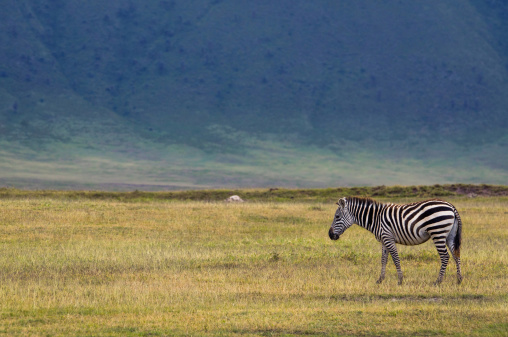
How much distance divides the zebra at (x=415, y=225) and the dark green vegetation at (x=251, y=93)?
208 ft

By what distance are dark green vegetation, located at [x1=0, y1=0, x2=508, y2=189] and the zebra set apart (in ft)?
208

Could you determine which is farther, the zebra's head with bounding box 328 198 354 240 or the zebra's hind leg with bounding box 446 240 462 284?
the zebra's head with bounding box 328 198 354 240

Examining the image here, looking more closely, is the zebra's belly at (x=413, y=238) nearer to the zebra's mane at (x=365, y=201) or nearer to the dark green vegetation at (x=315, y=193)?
the zebra's mane at (x=365, y=201)

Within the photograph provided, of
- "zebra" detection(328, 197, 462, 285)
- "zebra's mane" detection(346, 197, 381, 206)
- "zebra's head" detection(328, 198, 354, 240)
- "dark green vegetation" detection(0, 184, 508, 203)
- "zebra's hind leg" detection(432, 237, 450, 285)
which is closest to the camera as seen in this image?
"zebra's hind leg" detection(432, 237, 450, 285)

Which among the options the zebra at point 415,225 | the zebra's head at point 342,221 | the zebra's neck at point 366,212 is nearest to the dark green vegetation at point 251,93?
the zebra's head at point 342,221

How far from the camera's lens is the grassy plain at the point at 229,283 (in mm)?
11398

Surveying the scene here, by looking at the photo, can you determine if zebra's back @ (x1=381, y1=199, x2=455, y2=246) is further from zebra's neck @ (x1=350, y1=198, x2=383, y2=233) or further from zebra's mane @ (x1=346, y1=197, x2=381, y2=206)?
zebra's mane @ (x1=346, y1=197, x2=381, y2=206)

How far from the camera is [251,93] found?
11431 centimetres

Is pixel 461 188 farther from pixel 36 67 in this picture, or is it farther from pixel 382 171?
pixel 36 67

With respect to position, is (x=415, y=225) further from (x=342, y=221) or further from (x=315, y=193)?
(x=315, y=193)

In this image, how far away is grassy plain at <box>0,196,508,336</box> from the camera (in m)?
11.4

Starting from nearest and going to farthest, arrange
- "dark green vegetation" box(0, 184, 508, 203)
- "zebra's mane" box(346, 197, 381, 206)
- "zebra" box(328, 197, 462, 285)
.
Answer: "zebra" box(328, 197, 462, 285), "zebra's mane" box(346, 197, 381, 206), "dark green vegetation" box(0, 184, 508, 203)

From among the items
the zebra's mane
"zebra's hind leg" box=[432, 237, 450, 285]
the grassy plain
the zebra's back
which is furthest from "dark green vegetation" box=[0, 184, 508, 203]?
"zebra's hind leg" box=[432, 237, 450, 285]

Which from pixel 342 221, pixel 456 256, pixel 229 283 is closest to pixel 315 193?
pixel 342 221
